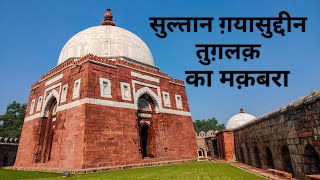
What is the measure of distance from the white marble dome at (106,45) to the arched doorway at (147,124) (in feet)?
12.2

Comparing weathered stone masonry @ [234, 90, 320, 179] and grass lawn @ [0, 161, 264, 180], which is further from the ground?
weathered stone masonry @ [234, 90, 320, 179]

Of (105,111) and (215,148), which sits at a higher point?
(105,111)

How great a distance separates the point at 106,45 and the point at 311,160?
56.6 feet

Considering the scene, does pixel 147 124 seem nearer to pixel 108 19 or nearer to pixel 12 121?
pixel 108 19

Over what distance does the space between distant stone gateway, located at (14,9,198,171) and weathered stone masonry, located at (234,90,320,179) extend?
8.19 metres

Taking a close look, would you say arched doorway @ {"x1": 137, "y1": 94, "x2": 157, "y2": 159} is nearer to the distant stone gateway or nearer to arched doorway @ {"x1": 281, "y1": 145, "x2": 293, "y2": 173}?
the distant stone gateway

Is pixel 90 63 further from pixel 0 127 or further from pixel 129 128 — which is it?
pixel 0 127

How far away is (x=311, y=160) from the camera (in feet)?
23.6

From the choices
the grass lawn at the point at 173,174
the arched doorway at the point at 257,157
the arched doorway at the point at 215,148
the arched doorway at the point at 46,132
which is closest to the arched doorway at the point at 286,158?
the grass lawn at the point at 173,174

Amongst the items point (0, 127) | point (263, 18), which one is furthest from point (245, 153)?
point (0, 127)

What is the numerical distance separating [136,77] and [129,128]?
13.4 feet

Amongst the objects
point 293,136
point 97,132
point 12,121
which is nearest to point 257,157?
point 293,136

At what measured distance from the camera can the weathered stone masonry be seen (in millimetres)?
6646

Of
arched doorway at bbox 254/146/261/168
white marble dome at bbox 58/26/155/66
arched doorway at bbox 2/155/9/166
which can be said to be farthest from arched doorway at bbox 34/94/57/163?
arched doorway at bbox 254/146/261/168
